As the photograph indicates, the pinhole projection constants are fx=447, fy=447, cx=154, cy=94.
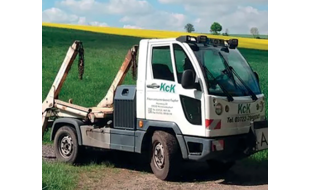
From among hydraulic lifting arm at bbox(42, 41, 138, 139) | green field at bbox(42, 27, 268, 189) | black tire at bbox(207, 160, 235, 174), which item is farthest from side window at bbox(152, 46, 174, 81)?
green field at bbox(42, 27, 268, 189)

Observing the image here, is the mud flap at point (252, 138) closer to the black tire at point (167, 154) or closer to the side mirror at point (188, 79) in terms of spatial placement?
the black tire at point (167, 154)

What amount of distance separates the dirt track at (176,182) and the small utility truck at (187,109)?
28 cm

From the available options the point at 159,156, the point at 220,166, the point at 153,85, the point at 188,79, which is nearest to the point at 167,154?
the point at 159,156

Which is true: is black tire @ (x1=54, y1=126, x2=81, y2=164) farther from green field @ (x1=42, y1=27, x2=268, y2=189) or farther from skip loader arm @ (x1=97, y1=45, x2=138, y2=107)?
skip loader arm @ (x1=97, y1=45, x2=138, y2=107)

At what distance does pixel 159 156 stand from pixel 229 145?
129 centimetres

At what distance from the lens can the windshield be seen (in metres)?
7.59

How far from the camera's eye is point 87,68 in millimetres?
24312

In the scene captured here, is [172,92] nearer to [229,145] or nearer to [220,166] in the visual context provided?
[229,145]

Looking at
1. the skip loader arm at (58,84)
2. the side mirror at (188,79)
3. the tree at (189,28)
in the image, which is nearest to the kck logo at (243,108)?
the side mirror at (188,79)
